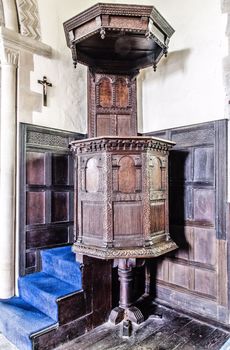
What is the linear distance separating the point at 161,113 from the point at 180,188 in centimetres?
88

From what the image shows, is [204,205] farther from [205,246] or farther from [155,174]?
[155,174]

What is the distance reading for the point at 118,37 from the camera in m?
2.49

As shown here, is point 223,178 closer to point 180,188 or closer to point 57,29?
point 180,188

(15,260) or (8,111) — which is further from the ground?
(8,111)

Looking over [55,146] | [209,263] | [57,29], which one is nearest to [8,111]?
[55,146]

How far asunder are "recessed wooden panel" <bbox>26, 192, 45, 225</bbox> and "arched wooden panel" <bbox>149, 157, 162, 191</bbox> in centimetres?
124

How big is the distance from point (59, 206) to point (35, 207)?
306mm

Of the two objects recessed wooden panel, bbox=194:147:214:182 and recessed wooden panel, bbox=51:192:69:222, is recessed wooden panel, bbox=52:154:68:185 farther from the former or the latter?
recessed wooden panel, bbox=194:147:214:182

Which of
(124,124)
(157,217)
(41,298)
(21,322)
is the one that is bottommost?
(21,322)

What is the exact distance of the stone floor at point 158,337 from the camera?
2.20 m

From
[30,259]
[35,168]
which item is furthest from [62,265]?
[35,168]

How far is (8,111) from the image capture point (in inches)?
106

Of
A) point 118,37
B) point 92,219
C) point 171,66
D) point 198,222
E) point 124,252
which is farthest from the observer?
point 171,66

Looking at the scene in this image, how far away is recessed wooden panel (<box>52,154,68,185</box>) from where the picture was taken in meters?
3.04
